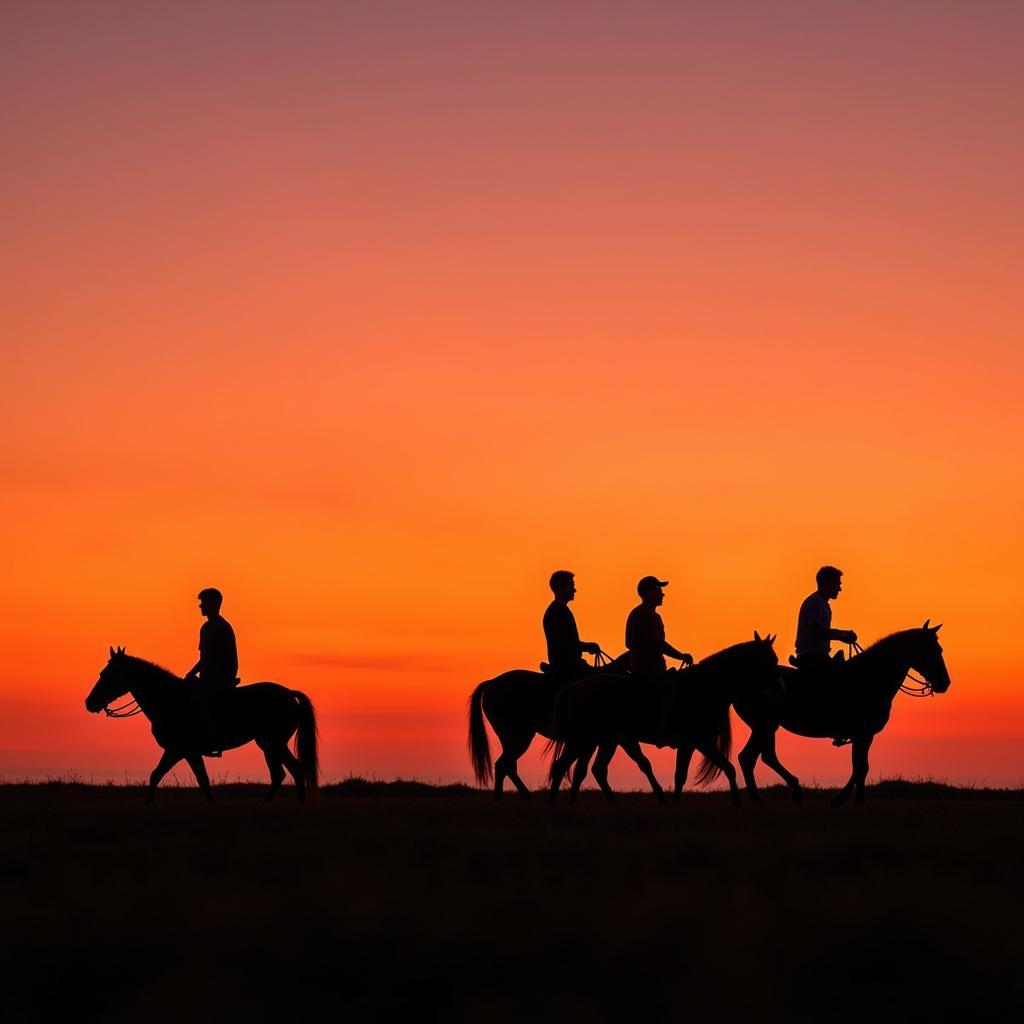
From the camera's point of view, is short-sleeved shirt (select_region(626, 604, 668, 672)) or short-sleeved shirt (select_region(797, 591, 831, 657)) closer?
short-sleeved shirt (select_region(626, 604, 668, 672))

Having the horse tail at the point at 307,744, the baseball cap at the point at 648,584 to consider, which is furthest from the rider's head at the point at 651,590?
the horse tail at the point at 307,744

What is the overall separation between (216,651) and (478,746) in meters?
3.95

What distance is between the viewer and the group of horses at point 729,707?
58.1ft

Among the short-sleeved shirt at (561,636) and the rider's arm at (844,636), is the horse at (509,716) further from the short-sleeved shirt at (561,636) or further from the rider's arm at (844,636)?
the rider's arm at (844,636)

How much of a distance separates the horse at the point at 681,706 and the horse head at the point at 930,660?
1.99 meters

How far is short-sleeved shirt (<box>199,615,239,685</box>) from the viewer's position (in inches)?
742

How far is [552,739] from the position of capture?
18.7 meters

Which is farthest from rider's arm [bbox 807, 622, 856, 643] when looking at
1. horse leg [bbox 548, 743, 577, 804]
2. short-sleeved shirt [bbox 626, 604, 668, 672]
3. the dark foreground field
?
the dark foreground field

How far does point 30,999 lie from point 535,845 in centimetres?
526

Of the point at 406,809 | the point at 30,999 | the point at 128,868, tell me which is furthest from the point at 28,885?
the point at 406,809

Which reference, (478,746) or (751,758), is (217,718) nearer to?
(478,746)

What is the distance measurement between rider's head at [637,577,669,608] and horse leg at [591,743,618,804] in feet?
5.88

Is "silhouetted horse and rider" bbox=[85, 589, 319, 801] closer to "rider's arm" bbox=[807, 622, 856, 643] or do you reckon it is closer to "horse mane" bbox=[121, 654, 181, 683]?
"horse mane" bbox=[121, 654, 181, 683]

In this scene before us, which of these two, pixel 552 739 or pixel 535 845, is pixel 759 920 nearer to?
pixel 535 845
